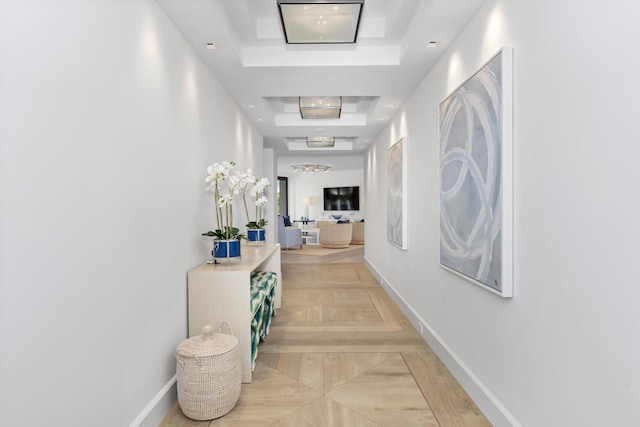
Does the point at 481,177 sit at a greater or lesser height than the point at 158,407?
greater

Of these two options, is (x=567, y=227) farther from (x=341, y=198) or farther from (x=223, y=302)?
(x=341, y=198)

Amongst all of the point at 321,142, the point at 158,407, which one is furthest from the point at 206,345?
the point at 321,142

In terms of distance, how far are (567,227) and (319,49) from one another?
2.45m

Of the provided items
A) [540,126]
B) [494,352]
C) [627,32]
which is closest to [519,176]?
[540,126]

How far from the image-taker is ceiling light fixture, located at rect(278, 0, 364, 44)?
246 centimetres

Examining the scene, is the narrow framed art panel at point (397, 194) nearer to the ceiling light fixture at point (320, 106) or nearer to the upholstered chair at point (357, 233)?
the ceiling light fixture at point (320, 106)

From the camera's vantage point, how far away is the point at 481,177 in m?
2.23

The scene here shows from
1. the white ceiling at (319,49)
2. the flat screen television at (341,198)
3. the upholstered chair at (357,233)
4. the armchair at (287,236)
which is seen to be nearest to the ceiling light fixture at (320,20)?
the white ceiling at (319,49)

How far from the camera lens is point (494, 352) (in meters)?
2.16

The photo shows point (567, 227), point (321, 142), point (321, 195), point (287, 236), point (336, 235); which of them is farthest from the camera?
point (321, 195)

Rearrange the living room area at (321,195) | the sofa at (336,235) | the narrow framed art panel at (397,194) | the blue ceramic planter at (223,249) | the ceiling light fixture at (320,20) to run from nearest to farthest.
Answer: the ceiling light fixture at (320,20), the blue ceramic planter at (223,249), the narrow framed art panel at (397,194), the sofa at (336,235), the living room area at (321,195)

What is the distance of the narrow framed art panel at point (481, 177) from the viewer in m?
1.95

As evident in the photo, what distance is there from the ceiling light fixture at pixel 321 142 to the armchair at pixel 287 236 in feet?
10.9

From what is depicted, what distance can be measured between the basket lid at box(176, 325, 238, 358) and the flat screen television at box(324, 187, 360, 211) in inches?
486
